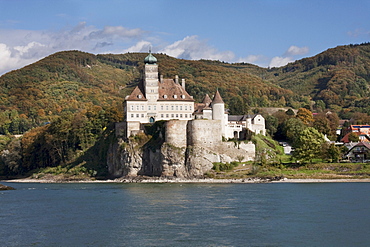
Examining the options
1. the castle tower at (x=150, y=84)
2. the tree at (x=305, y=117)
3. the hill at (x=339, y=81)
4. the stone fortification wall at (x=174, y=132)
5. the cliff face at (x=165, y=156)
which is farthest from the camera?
the hill at (x=339, y=81)

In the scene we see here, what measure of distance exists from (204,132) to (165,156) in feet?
18.2

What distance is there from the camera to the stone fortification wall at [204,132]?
218 feet

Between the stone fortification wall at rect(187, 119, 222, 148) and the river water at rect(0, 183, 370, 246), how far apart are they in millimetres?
11792

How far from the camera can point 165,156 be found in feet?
218

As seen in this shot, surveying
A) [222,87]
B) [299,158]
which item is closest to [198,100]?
[222,87]

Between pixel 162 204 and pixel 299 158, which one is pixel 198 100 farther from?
pixel 162 204

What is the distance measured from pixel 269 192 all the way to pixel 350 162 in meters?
19.4

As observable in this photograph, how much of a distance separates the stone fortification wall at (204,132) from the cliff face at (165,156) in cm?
38

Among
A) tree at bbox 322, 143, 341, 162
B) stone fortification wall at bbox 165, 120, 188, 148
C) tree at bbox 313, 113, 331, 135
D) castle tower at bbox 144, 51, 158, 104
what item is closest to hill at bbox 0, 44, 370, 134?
castle tower at bbox 144, 51, 158, 104

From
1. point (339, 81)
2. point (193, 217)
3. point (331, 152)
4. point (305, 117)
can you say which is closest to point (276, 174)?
point (331, 152)

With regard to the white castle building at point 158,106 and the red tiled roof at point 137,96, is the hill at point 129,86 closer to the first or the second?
the red tiled roof at point 137,96

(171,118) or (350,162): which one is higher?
(171,118)

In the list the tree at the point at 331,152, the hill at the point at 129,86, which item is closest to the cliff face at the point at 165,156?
the tree at the point at 331,152

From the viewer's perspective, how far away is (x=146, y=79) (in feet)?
234
